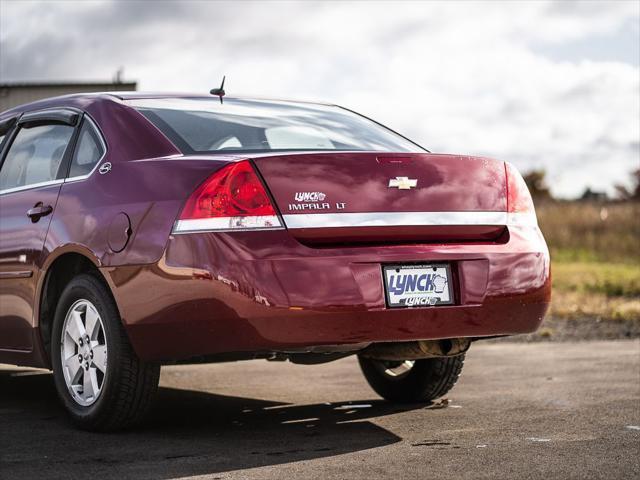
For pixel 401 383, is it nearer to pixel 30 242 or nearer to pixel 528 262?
pixel 528 262

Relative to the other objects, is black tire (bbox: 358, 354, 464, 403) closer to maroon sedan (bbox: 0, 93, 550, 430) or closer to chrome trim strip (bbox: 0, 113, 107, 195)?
maroon sedan (bbox: 0, 93, 550, 430)

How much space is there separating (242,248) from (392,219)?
70cm

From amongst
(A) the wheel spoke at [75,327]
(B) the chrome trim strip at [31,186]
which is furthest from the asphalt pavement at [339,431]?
(B) the chrome trim strip at [31,186]

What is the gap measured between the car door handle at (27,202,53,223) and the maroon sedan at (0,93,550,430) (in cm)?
1

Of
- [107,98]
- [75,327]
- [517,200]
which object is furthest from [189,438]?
[517,200]

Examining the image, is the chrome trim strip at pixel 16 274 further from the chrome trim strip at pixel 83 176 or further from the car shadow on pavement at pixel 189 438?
the car shadow on pavement at pixel 189 438

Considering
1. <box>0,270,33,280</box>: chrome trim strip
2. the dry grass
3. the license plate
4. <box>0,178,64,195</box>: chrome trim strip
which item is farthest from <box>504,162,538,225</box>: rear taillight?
the dry grass

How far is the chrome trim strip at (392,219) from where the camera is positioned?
16.8ft

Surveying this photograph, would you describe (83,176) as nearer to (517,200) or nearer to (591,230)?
(517,200)

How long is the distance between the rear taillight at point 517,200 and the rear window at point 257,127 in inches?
24.3

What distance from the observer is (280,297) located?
5035mm

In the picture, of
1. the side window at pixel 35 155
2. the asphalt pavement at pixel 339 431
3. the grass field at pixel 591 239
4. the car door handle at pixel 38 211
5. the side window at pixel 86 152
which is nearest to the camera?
the asphalt pavement at pixel 339 431

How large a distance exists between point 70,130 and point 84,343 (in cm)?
122

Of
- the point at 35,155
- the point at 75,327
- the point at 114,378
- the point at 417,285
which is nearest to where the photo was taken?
the point at 417,285
